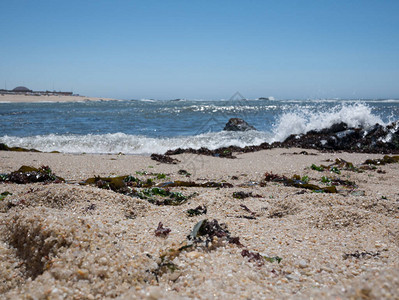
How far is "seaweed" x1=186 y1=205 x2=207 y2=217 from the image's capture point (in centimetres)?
359

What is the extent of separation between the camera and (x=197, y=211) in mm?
3645

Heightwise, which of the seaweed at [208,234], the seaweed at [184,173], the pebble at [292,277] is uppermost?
the seaweed at [208,234]

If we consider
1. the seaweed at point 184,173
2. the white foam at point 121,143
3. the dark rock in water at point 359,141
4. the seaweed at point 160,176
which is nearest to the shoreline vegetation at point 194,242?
the seaweed at point 160,176

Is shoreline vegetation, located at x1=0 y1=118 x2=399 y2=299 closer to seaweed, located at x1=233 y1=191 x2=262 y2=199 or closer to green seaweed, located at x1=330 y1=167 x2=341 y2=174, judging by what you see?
seaweed, located at x1=233 y1=191 x2=262 y2=199

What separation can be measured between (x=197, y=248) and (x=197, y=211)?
1.17m

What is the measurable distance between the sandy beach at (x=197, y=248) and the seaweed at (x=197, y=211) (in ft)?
0.28

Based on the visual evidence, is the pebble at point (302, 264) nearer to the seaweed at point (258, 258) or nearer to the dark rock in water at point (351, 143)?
the seaweed at point (258, 258)

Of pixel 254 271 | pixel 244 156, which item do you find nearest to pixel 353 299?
pixel 254 271

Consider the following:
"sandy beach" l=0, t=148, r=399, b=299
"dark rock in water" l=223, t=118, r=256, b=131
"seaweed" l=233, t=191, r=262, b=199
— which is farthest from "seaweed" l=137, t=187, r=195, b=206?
"dark rock in water" l=223, t=118, r=256, b=131

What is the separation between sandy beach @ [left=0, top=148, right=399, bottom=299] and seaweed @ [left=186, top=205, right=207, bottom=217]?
84mm

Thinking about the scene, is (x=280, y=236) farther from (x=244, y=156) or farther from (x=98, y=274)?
(x=244, y=156)

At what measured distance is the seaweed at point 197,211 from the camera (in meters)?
3.59

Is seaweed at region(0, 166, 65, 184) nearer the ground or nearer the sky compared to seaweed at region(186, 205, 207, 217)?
nearer the sky

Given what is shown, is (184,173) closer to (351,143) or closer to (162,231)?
(162,231)
